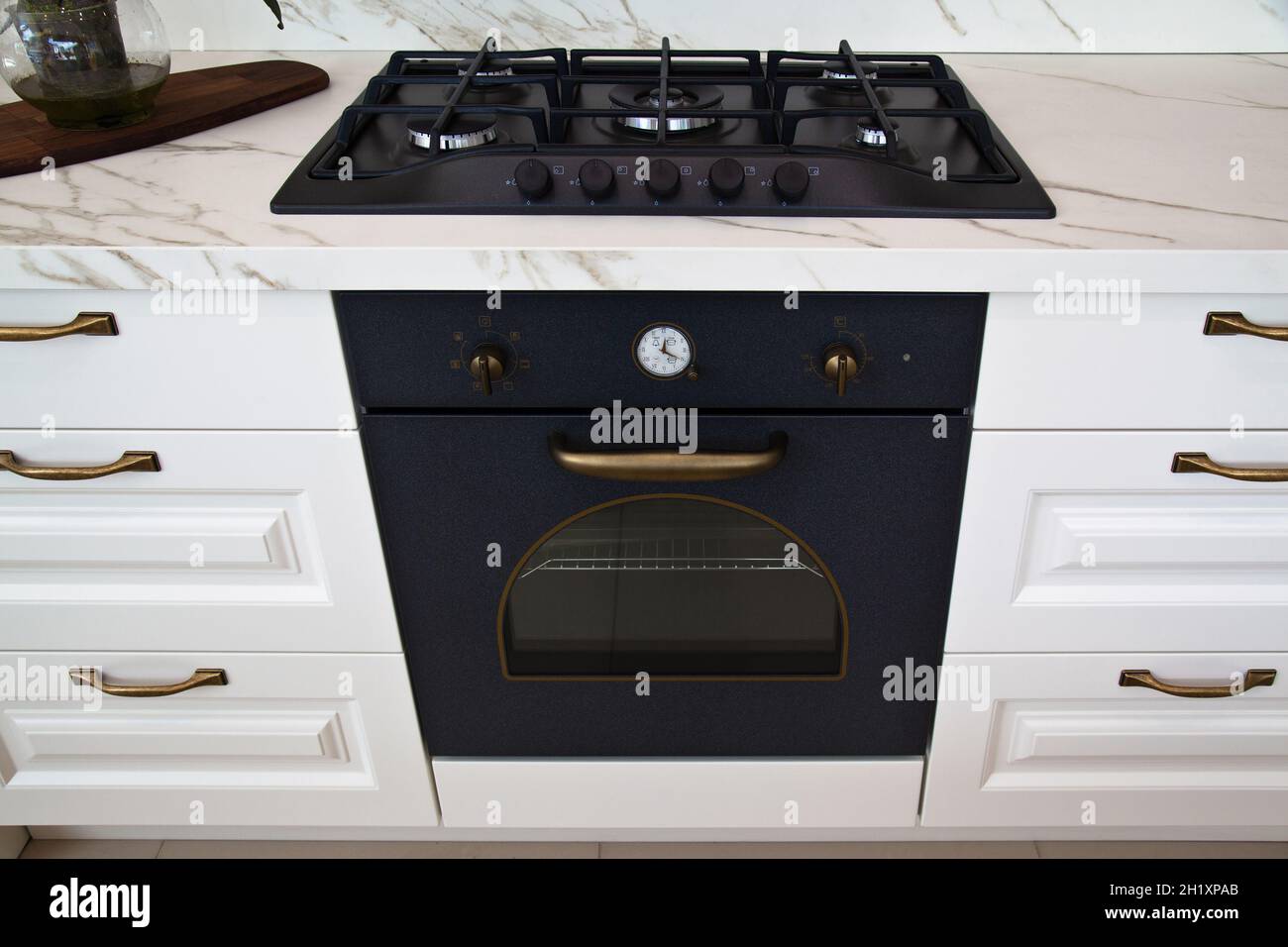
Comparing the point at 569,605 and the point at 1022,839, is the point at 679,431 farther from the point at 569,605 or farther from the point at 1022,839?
the point at 1022,839

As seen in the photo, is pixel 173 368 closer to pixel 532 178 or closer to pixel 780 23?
pixel 532 178

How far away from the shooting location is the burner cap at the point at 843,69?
1099 mm

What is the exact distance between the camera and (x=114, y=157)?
0.99 metres

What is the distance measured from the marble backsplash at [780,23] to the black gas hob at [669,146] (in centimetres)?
18

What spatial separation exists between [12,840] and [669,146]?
4.14ft

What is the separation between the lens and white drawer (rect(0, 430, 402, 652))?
3.06ft

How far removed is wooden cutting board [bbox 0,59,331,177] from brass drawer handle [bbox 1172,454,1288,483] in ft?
3.38

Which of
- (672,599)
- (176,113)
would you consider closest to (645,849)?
(672,599)

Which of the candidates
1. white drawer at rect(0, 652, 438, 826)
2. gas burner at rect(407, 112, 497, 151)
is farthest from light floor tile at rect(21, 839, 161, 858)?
gas burner at rect(407, 112, 497, 151)

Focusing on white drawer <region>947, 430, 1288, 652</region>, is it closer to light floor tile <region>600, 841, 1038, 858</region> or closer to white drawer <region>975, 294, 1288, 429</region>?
white drawer <region>975, 294, 1288, 429</region>

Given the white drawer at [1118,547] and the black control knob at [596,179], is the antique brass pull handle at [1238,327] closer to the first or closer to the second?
the white drawer at [1118,547]

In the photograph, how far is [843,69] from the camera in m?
1.13

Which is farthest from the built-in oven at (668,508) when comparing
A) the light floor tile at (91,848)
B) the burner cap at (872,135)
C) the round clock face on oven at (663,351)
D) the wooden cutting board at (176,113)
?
the light floor tile at (91,848)
